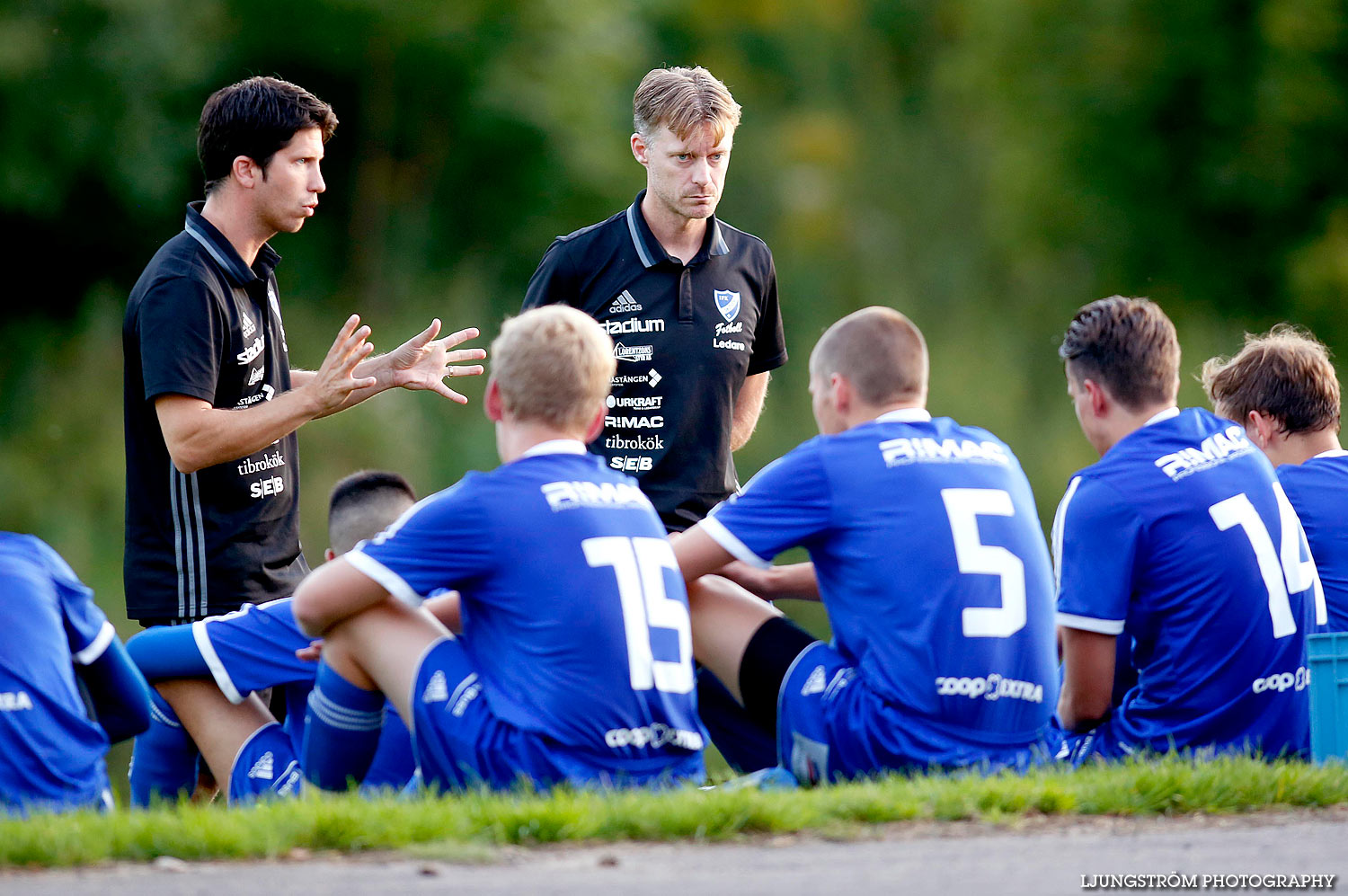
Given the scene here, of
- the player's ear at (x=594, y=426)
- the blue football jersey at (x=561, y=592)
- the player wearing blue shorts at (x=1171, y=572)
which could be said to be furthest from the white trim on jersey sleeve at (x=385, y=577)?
the player wearing blue shorts at (x=1171, y=572)

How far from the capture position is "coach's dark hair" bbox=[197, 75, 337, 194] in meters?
6.51

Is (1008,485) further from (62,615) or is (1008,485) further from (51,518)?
(51,518)

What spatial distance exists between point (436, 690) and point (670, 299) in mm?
2429

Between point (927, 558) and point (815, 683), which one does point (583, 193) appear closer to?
point (815, 683)

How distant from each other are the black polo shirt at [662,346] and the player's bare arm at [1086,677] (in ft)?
5.52

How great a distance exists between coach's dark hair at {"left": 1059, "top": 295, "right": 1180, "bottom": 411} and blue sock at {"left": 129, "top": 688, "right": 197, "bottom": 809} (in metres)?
3.35

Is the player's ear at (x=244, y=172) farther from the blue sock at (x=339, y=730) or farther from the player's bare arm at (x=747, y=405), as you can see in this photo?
the blue sock at (x=339, y=730)

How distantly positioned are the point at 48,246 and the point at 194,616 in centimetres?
1978

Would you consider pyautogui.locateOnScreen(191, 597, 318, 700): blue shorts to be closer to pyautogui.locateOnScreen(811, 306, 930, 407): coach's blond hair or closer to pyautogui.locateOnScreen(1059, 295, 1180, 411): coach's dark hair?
pyautogui.locateOnScreen(811, 306, 930, 407): coach's blond hair

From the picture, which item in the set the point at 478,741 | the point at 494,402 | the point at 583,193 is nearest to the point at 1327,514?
the point at 494,402

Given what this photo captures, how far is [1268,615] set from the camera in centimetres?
539

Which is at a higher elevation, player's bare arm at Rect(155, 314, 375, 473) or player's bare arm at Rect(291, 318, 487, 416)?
player's bare arm at Rect(291, 318, 487, 416)

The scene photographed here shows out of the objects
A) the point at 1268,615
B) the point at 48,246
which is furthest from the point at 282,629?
the point at 48,246

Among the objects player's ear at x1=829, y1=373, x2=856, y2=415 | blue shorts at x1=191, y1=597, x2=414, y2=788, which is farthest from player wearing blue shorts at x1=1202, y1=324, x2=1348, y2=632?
blue shorts at x1=191, y1=597, x2=414, y2=788
